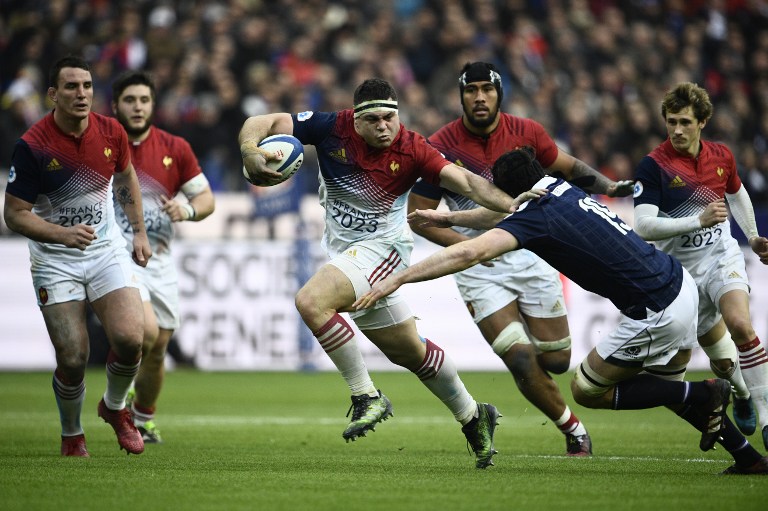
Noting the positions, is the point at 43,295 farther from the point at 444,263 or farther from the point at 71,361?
the point at 444,263

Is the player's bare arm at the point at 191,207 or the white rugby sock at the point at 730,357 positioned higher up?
the player's bare arm at the point at 191,207

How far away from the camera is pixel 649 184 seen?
31.7ft

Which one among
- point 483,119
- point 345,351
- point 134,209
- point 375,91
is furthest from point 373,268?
point 134,209

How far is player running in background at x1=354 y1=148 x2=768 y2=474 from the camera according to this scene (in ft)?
25.6

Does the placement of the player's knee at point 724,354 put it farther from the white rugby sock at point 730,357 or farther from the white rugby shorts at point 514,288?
the white rugby shorts at point 514,288

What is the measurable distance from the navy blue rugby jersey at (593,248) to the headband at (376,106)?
1.29 m

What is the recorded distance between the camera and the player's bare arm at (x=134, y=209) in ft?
31.9

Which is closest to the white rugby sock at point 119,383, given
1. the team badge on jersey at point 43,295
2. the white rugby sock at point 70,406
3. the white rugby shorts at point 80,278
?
the white rugby sock at point 70,406

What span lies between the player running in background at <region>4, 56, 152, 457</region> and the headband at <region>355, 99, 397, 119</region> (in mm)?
2163

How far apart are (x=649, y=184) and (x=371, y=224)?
7.95 feet

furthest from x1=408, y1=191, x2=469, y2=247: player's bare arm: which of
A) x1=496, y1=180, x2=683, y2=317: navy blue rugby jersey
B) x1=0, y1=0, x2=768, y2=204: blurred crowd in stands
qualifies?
x1=0, y1=0, x2=768, y2=204: blurred crowd in stands

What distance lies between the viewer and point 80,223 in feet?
30.2

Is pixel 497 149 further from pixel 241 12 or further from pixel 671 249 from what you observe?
pixel 241 12

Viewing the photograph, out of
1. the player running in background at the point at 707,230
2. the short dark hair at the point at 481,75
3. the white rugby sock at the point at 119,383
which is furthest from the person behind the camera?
the short dark hair at the point at 481,75
